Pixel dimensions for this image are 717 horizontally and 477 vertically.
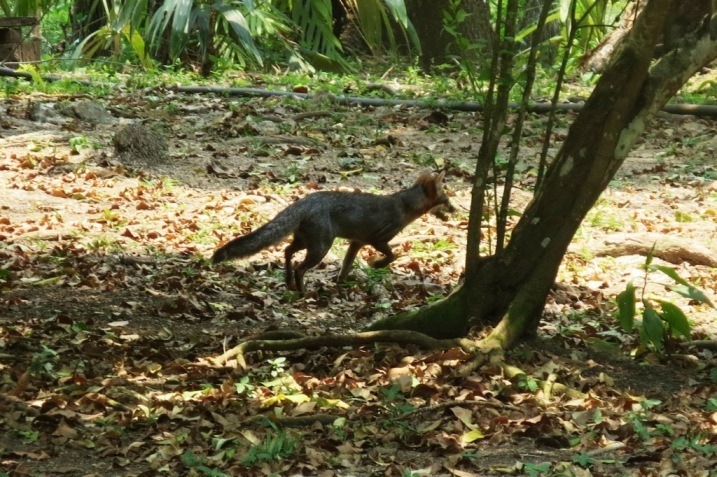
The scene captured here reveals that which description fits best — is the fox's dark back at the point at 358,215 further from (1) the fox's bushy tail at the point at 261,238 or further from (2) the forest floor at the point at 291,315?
(2) the forest floor at the point at 291,315

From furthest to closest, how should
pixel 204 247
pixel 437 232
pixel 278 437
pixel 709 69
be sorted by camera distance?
pixel 709 69 < pixel 437 232 < pixel 204 247 < pixel 278 437

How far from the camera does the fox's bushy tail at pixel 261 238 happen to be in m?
7.35

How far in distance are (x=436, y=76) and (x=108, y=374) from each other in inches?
474

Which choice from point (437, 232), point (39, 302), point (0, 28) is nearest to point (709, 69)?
point (437, 232)

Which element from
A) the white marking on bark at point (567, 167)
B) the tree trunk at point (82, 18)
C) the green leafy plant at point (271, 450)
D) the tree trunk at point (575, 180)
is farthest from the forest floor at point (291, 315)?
the tree trunk at point (82, 18)

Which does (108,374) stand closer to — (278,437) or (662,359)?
(278,437)

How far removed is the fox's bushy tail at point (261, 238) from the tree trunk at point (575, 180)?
163 centimetres

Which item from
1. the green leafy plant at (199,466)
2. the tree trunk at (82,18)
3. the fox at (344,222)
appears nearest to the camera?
the green leafy plant at (199,466)

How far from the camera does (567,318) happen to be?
24.3ft

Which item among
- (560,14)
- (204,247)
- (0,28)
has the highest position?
(560,14)

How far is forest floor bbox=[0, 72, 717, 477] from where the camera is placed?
475cm

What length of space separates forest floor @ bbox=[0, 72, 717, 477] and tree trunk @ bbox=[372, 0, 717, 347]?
0.31 meters

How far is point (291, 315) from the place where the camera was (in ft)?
24.2

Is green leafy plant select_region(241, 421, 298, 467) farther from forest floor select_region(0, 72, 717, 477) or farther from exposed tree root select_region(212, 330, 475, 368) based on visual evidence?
exposed tree root select_region(212, 330, 475, 368)
